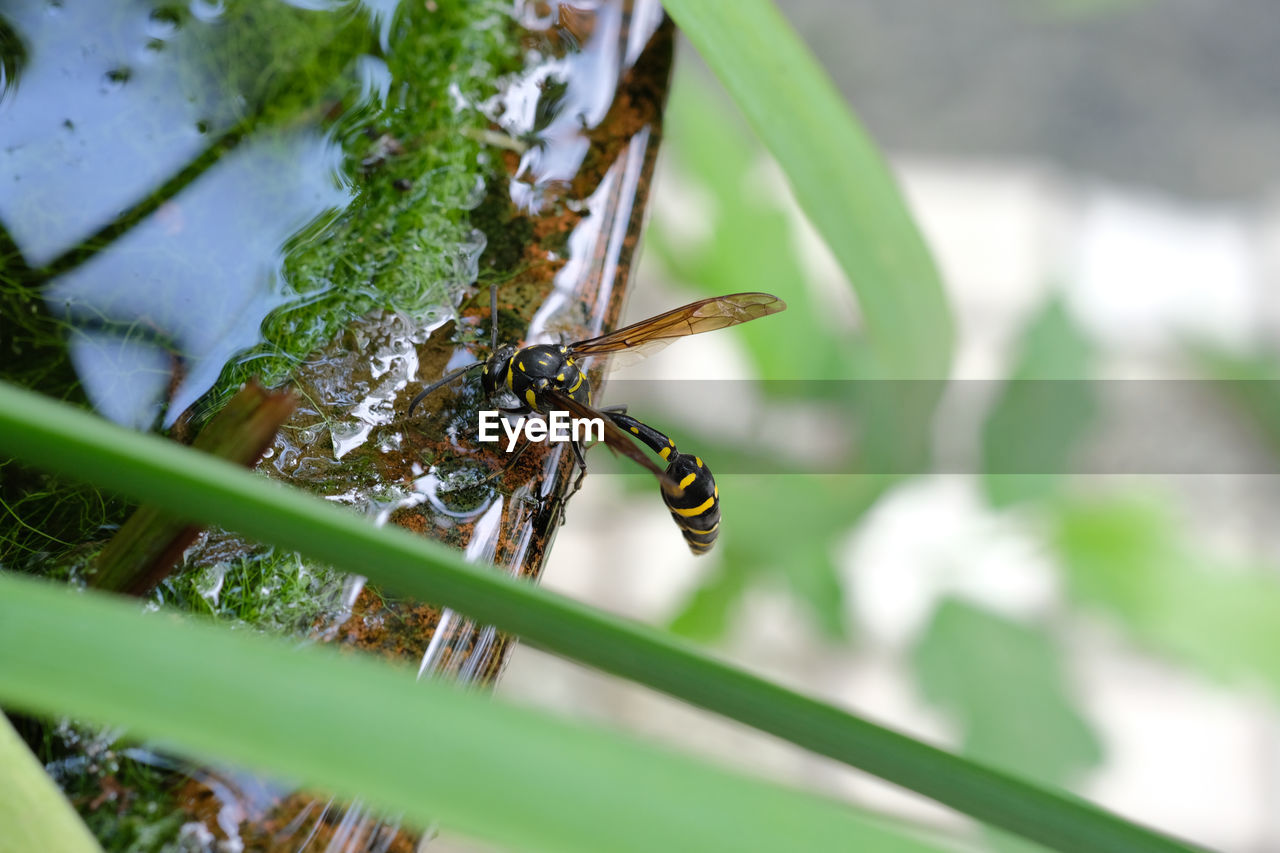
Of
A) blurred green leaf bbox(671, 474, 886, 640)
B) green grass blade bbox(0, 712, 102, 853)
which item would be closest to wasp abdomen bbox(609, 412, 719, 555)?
blurred green leaf bbox(671, 474, 886, 640)

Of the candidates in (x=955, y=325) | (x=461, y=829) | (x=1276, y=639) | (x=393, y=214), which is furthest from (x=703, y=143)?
(x=461, y=829)

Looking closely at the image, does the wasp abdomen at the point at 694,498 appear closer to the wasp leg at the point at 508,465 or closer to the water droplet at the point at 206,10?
the wasp leg at the point at 508,465

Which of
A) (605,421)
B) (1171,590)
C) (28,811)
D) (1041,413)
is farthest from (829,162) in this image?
(1171,590)

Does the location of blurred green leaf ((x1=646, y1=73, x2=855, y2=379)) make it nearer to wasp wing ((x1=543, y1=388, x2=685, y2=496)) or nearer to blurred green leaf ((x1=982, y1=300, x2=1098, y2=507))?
blurred green leaf ((x1=982, y1=300, x2=1098, y2=507))

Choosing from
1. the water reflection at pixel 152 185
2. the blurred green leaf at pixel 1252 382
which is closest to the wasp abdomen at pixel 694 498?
the water reflection at pixel 152 185

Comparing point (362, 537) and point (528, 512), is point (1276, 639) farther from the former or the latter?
point (362, 537)

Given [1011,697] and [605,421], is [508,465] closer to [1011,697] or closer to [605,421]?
[605,421]

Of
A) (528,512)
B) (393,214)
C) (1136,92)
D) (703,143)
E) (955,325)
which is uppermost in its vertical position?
(1136,92)
